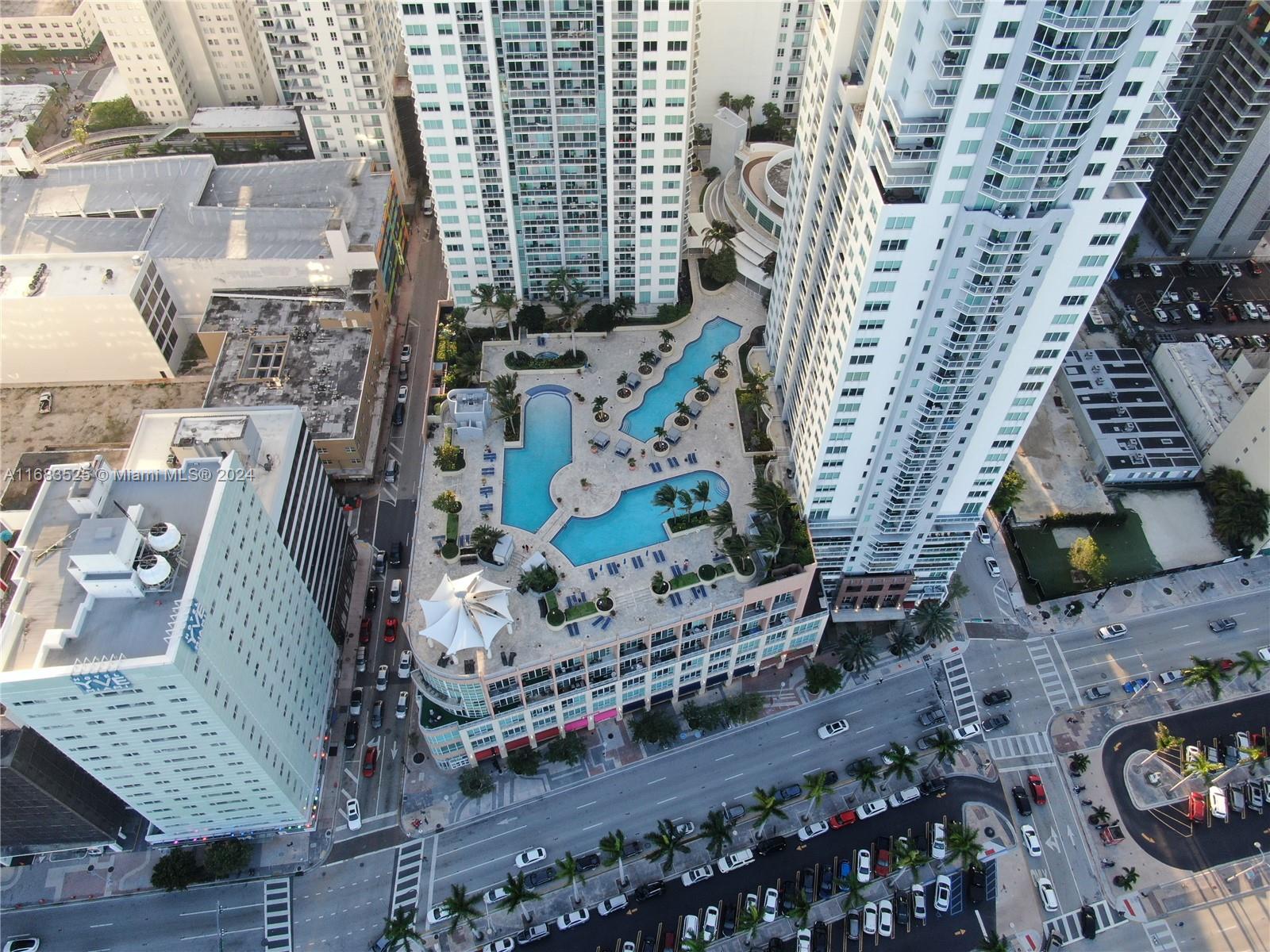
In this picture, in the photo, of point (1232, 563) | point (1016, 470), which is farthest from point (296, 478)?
point (1232, 563)

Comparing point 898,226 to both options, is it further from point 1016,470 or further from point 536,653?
point 1016,470

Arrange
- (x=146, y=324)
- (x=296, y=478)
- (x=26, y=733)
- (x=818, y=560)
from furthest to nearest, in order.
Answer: (x=146, y=324), (x=818, y=560), (x=296, y=478), (x=26, y=733)

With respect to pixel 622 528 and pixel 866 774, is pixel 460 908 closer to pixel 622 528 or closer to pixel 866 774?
pixel 622 528

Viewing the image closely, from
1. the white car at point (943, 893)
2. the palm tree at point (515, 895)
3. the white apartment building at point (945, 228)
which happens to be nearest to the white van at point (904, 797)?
the white car at point (943, 893)

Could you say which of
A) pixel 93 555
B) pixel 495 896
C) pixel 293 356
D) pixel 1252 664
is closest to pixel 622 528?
pixel 495 896

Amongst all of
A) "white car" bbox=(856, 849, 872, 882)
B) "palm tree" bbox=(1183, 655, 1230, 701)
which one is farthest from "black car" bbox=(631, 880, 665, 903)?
"palm tree" bbox=(1183, 655, 1230, 701)

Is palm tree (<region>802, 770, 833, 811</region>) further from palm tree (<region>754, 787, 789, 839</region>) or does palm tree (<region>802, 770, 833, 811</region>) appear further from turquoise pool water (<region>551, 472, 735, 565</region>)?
turquoise pool water (<region>551, 472, 735, 565</region>)
